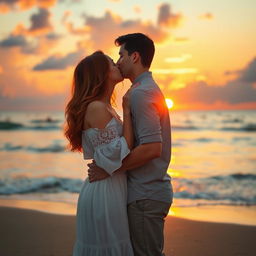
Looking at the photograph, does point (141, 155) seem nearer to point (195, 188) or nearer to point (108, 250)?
point (108, 250)

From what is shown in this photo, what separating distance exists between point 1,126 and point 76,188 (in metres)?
28.0

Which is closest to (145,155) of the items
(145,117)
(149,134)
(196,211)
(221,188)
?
(149,134)

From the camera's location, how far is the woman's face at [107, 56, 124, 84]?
3.46 metres

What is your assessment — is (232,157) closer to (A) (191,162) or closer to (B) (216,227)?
(A) (191,162)

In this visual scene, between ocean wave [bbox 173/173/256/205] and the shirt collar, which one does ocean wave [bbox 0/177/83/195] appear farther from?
the shirt collar

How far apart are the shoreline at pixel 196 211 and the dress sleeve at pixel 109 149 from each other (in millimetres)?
4797

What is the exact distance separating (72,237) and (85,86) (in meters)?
3.87

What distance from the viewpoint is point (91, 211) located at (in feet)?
11.1

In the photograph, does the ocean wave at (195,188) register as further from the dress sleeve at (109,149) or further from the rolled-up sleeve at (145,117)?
the rolled-up sleeve at (145,117)

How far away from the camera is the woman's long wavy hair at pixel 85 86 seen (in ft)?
11.2

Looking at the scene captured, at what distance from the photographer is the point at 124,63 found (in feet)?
11.3

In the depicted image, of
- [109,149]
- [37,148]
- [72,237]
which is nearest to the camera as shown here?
[109,149]

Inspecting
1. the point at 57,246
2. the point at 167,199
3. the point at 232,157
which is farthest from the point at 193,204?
the point at 232,157

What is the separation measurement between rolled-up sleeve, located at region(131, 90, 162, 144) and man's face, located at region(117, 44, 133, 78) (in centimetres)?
31
